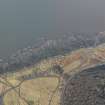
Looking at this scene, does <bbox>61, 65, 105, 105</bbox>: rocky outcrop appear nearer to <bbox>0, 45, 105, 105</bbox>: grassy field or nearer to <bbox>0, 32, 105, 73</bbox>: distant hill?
<bbox>0, 45, 105, 105</bbox>: grassy field

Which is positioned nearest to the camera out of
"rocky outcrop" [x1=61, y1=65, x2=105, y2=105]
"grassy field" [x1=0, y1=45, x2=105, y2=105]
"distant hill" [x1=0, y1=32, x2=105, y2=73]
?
"rocky outcrop" [x1=61, y1=65, x2=105, y2=105]

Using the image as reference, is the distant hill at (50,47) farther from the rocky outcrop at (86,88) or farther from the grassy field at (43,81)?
the rocky outcrop at (86,88)

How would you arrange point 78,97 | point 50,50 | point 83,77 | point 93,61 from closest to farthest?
point 78,97
point 83,77
point 93,61
point 50,50

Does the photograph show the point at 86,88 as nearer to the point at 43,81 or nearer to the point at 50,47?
the point at 43,81

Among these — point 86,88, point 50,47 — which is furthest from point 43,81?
point 50,47

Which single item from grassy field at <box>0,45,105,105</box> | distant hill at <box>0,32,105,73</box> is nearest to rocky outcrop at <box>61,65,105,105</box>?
grassy field at <box>0,45,105,105</box>

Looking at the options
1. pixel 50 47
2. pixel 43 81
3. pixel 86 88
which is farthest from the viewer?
pixel 50 47

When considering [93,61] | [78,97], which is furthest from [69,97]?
[93,61]

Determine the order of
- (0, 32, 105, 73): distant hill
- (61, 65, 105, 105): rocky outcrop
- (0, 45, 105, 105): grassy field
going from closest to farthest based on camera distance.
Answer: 1. (61, 65, 105, 105): rocky outcrop
2. (0, 45, 105, 105): grassy field
3. (0, 32, 105, 73): distant hill

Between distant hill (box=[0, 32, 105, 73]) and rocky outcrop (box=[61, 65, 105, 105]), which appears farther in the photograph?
distant hill (box=[0, 32, 105, 73])

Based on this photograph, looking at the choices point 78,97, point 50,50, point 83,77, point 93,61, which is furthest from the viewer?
point 50,50

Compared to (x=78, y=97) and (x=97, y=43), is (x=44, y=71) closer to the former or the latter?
(x=78, y=97)
